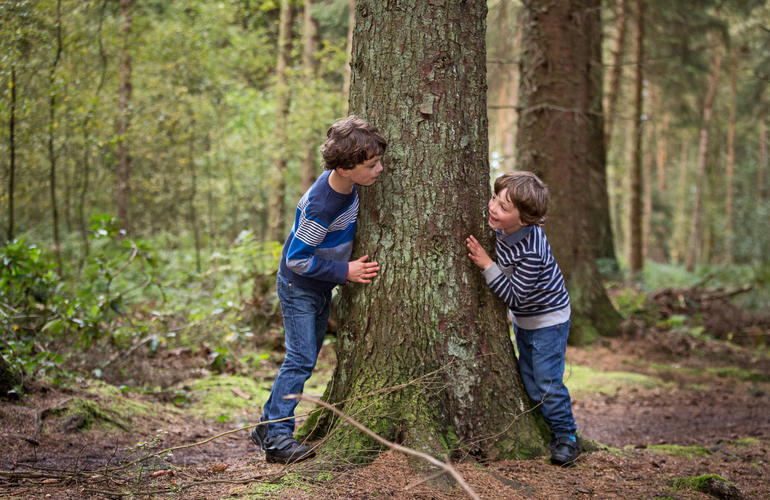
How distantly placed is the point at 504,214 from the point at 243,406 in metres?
3.26

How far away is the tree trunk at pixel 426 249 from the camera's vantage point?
3.32m

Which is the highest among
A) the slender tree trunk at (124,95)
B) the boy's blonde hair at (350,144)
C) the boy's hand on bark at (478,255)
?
the slender tree trunk at (124,95)

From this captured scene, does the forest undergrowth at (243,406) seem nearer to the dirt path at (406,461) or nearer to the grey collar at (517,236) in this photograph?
the dirt path at (406,461)

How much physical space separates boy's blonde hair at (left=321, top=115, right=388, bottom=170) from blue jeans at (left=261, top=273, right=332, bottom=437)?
84 centimetres

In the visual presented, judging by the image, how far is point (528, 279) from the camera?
3426 mm

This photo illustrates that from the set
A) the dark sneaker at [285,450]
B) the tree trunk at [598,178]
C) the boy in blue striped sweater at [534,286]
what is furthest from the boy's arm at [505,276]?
the tree trunk at [598,178]

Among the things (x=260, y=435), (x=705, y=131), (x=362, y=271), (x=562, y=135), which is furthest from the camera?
(x=705, y=131)

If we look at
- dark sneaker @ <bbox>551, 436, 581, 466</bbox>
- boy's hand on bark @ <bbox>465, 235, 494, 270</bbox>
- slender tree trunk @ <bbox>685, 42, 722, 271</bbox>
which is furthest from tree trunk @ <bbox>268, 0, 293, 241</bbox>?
slender tree trunk @ <bbox>685, 42, 722, 271</bbox>

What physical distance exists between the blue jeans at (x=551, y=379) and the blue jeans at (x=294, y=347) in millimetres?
1383

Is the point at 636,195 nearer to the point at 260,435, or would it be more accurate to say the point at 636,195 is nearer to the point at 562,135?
the point at 562,135

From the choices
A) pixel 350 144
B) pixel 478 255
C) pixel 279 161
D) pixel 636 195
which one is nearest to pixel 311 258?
pixel 350 144

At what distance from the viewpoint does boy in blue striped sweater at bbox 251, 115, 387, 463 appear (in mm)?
3178

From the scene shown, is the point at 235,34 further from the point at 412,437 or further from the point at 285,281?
the point at 412,437

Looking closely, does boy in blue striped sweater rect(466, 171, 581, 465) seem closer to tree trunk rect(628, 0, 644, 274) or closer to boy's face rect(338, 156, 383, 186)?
boy's face rect(338, 156, 383, 186)
